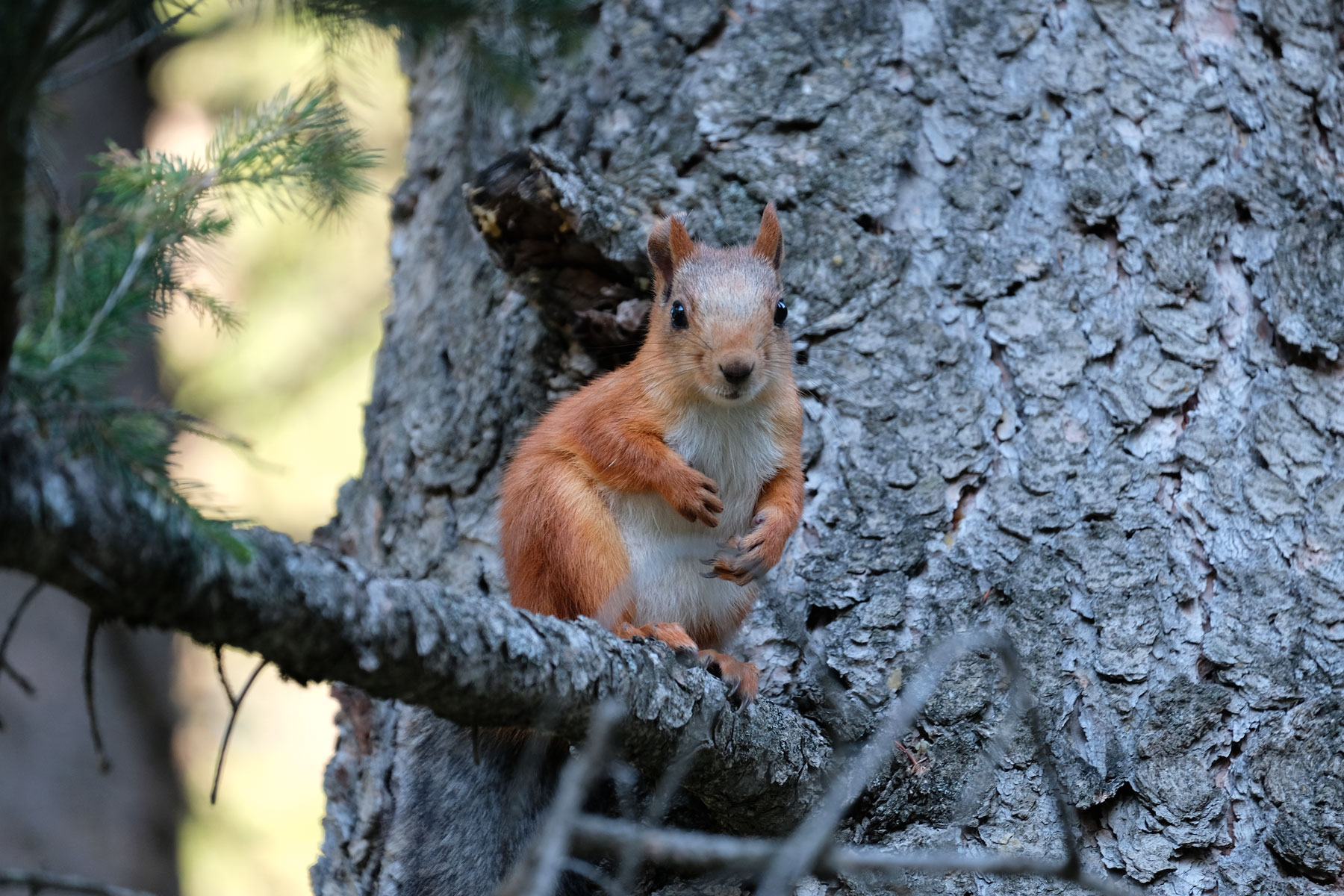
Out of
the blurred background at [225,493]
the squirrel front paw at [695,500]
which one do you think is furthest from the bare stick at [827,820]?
the blurred background at [225,493]

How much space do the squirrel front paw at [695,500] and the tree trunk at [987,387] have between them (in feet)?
0.79

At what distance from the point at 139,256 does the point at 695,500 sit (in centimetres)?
109

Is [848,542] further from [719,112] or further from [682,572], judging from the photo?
[719,112]

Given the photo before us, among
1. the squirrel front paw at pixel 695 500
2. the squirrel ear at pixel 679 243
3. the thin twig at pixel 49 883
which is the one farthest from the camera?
the squirrel ear at pixel 679 243

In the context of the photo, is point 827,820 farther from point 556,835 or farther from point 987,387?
point 987,387

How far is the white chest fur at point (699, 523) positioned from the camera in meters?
2.05

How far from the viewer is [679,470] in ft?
6.50

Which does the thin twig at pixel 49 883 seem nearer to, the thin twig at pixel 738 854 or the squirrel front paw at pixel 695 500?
the thin twig at pixel 738 854

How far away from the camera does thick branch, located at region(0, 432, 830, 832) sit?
841 millimetres

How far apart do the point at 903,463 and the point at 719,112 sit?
0.91 m

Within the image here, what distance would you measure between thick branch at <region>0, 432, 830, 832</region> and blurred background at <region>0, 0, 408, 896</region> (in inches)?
97.4

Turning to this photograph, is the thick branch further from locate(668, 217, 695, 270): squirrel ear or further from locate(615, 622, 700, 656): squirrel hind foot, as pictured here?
locate(668, 217, 695, 270): squirrel ear

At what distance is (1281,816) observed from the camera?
69.1 inches

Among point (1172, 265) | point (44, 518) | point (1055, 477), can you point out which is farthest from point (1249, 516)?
point (44, 518)
